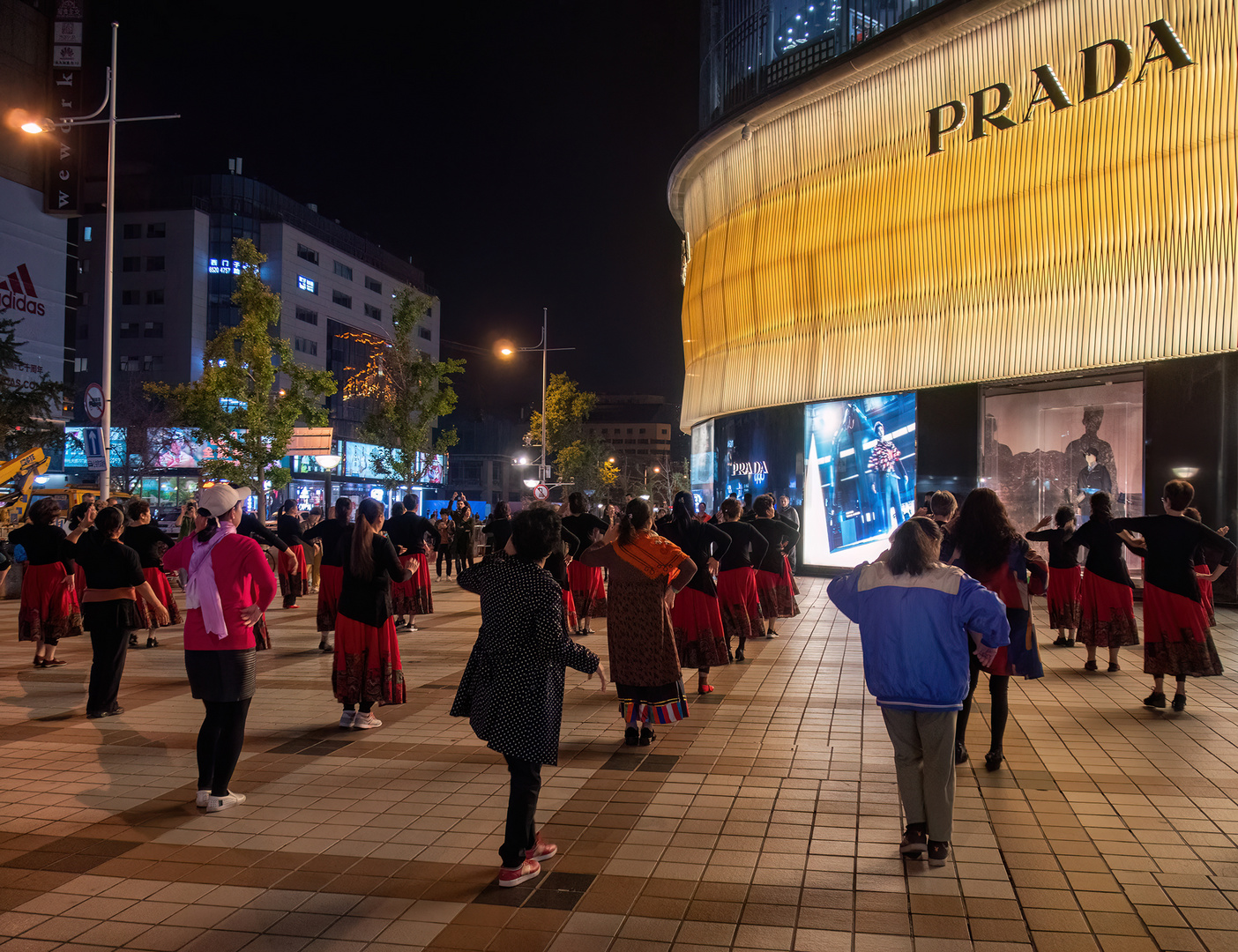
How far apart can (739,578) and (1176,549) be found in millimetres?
4765

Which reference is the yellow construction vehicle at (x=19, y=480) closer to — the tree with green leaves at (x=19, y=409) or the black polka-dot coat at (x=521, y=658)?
the tree with green leaves at (x=19, y=409)

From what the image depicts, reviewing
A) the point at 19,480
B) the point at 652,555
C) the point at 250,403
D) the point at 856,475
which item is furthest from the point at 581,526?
the point at 19,480

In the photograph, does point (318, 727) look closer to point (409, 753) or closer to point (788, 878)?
point (409, 753)

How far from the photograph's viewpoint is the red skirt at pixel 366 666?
25.7 ft

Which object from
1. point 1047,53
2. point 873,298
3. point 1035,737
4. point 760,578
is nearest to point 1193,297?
point 1047,53

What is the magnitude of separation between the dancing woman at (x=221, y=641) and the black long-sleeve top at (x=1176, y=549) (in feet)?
23.7

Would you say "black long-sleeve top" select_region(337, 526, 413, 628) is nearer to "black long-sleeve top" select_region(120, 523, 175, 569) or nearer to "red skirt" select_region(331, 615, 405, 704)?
"red skirt" select_region(331, 615, 405, 704)

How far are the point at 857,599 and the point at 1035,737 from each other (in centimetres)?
342

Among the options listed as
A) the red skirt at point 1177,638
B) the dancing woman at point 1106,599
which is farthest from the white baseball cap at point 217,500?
the dancing woman at point 1106,599

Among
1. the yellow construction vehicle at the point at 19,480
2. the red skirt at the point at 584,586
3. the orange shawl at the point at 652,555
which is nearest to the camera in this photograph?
the orange shawl at the point at 652,555

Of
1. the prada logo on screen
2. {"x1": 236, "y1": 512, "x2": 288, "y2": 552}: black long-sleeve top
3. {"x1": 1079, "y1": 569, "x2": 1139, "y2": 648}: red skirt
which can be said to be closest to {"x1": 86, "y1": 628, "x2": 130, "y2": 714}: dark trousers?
{"x1": 236, "y1": 512, "x2": 288, "y2": 552}: black long-sleeve top

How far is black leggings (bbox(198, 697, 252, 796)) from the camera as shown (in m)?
5.60

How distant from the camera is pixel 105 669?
813 cm

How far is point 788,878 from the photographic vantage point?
4.52 meters
